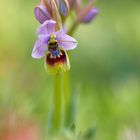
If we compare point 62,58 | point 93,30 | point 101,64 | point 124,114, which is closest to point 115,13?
point 93,30

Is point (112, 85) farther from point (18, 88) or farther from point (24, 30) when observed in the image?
point (24, 30)

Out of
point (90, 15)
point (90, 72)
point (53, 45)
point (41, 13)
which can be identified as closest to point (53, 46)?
point (53, 45)

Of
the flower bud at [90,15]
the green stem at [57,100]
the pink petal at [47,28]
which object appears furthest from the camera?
the flower bud at [90,15]

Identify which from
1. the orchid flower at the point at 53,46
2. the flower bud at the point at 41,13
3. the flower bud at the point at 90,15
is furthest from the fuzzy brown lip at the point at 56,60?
the flower bud at the point at 90,15

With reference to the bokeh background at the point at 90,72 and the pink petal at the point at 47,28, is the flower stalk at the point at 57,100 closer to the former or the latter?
the bokeh background at the point at 90,72

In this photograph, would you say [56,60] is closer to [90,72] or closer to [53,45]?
[53,45]

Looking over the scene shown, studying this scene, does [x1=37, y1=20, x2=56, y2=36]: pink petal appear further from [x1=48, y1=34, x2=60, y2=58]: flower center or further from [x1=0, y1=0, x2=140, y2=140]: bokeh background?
[x1=0, y1=0, x2=140, y2=140]: bokeh background

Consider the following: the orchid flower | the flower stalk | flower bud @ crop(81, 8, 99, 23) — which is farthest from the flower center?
flower bud @ crop(81, 8, 99, 23)

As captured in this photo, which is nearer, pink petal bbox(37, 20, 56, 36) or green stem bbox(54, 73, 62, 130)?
pink petal bbox(37, 20, 56, 36)
